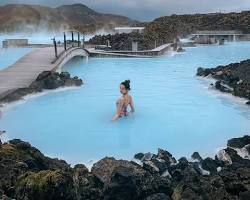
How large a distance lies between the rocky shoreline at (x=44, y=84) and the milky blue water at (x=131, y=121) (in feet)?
1.56

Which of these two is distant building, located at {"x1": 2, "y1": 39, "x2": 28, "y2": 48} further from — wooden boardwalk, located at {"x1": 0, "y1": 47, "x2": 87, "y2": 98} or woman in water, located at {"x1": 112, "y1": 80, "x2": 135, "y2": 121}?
woman in water, located at {"x1": 112, "y1": 80, "x2": 135, "y2": 121}

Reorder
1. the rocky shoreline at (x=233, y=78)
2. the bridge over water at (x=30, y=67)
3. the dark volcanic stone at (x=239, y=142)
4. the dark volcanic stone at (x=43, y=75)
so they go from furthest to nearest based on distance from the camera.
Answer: the dark volcanic stone at (x=43, y=75)
the bridge over water at (x=30, y=67)
the rocky shoreline at (x=233, y=78)
the dark volcanic stone at (x=239, y=142)

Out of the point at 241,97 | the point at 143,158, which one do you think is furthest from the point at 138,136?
the point at 241,97

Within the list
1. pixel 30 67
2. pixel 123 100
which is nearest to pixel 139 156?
pixel 123 100

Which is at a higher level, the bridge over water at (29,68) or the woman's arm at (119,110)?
the bridge over water at (29,68)

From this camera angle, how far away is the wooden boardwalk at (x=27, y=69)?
16547 mm

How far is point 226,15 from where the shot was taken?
7156cm

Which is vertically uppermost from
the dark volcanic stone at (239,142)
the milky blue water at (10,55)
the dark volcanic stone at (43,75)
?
the milky blue water at (10,55)

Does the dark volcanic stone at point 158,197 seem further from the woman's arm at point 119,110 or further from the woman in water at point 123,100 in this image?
the woman's arm at point 119,110

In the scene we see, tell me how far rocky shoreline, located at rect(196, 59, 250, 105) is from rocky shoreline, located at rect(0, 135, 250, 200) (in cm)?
795

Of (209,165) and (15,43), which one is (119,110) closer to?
(209,165)

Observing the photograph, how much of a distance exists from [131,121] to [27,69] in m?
8.85

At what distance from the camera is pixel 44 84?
17.4m

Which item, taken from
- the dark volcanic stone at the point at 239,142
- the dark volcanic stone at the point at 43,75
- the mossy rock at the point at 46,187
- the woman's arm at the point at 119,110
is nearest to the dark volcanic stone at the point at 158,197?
the mossy rock at the point at 46,187
